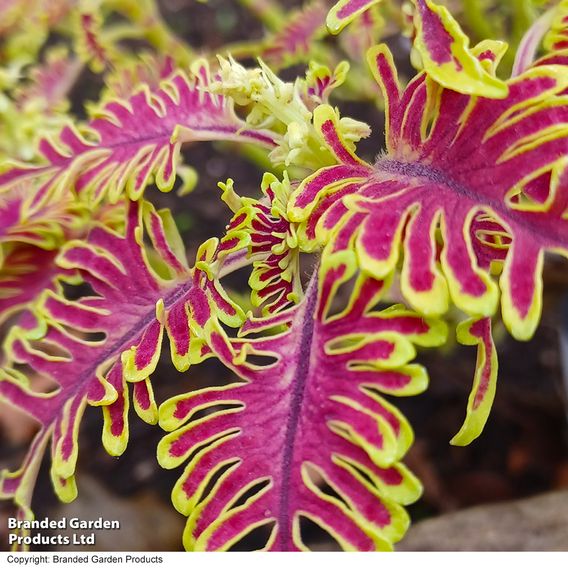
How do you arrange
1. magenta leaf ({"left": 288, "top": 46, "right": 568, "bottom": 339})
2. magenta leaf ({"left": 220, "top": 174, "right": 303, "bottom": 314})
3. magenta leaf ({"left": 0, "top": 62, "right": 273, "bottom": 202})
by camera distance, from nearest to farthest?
magenta leaf ({"left": 288, "top": 46, "right": 568, "bottom": 339}) → magenta leaf ({"left": 220, "top": 174, "right": 303, "bottom": 314}) → magenta leaf ({"left": 0, "top": 62, "right": 273, "bottom": 202})

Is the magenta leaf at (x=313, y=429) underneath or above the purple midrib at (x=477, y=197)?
underneath

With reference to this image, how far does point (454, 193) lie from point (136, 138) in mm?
349

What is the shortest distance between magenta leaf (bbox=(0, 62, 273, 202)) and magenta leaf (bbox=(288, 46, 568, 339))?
0.52 feet

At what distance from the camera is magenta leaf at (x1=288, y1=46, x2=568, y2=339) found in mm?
448

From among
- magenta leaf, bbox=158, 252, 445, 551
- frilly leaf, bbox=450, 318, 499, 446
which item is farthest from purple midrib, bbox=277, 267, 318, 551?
frilly leaf, bbox=450, 318, 499, 446

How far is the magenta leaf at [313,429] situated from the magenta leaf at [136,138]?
222 mm

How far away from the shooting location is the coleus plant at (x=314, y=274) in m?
0.46

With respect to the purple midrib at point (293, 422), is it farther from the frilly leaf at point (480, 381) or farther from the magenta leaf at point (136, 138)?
the magenta leaf at point (136, 138)

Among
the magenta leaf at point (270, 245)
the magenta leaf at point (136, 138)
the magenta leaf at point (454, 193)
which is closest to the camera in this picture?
the magenta leaf at point (454, 193)

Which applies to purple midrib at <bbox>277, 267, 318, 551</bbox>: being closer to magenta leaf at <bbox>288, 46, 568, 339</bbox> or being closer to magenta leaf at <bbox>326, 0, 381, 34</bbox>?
magenta leaf at <bbox>288, 46, 568, 339</bbox>

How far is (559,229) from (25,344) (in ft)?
1.64
